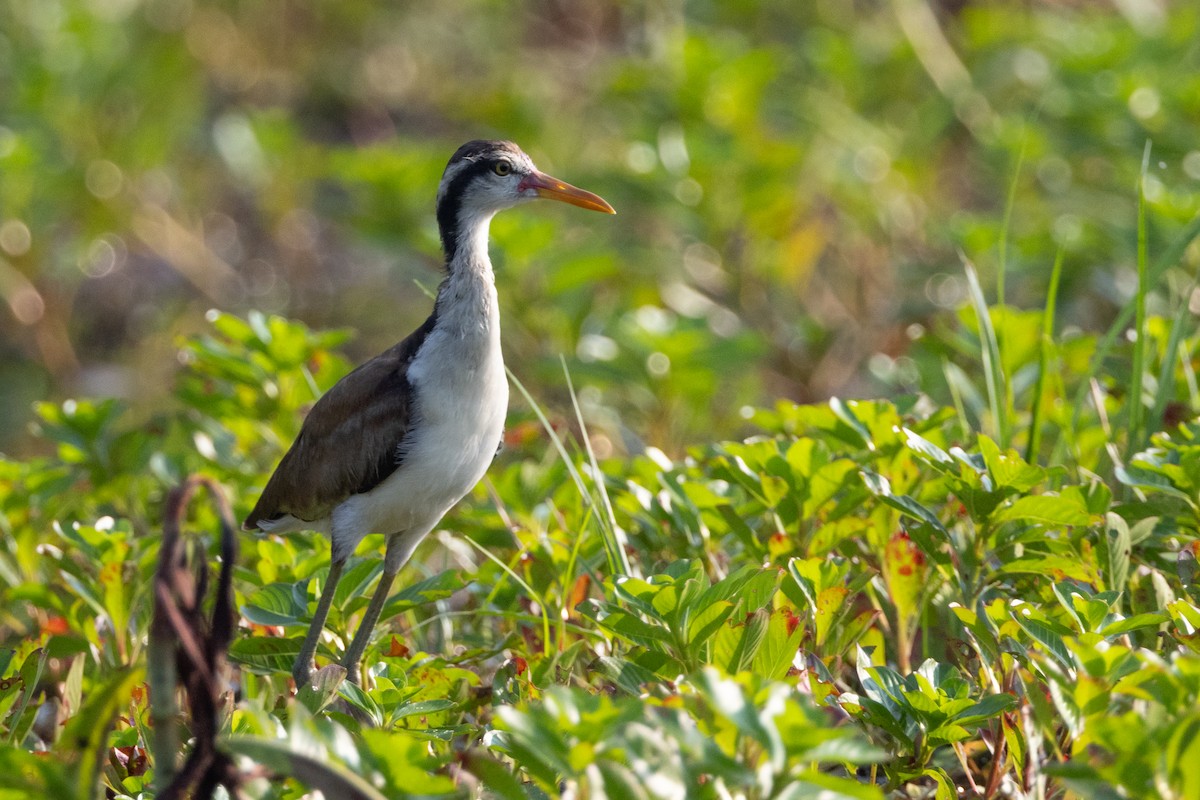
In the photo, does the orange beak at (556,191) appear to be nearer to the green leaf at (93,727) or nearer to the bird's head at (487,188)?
the bird's head at (487,188)

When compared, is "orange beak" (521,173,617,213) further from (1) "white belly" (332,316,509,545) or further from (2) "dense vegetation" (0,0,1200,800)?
(2) "dense vegetation" (0,0,1200,800)

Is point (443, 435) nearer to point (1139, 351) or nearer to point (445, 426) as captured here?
point (445, 426)

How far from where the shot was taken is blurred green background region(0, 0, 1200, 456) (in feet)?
17.4

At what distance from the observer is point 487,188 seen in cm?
371

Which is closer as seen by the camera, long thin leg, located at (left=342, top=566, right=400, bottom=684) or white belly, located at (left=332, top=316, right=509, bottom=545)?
long thin leg, located at (left=342, top=566, right=400, bottom=684)

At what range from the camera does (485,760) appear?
6.88 feet

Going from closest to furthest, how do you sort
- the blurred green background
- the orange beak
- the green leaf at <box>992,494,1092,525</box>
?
the green leaf at <box>992,494,1092,525</box>
the orange beak
the blurred green background

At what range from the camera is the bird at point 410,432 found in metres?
3.24

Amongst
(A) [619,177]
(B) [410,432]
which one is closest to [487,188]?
(B) [410,432]

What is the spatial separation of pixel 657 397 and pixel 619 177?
1505 mm

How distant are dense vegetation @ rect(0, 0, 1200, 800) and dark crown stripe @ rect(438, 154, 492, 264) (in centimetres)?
53

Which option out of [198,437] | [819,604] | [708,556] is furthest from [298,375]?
[819,604]

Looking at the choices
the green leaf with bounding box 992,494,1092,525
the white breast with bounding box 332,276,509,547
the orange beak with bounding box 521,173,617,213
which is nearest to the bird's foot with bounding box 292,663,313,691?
the white breast with bounding box 332,276,509,547

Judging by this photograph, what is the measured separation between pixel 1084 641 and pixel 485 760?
1078 mm
